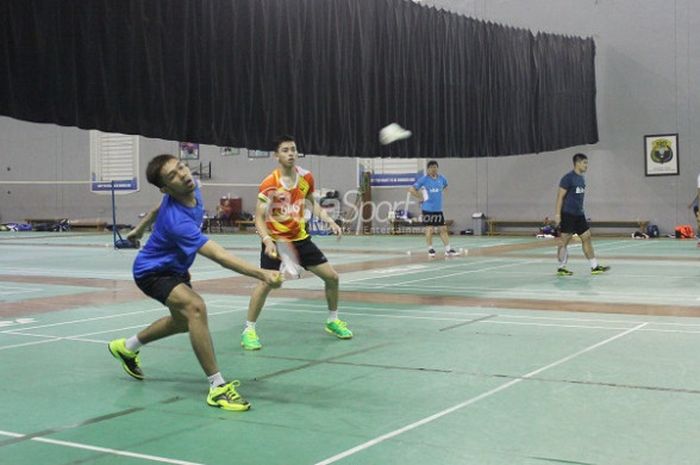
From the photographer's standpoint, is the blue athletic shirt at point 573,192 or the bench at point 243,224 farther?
the bench at point 243,224

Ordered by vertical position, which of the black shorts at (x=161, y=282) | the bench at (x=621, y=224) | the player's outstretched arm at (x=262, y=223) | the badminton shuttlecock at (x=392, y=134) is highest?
the badminton shuttlecock at (x=392, y=134)

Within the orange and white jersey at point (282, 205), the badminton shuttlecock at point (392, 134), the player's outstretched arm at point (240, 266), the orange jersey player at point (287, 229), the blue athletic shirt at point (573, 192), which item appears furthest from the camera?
the blue athletic shirt at point (573, 192)

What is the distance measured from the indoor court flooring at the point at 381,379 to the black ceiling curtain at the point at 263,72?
2475mm

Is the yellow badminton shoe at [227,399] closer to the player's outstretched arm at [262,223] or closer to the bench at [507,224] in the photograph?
the player's outstretched arm at [262,223]

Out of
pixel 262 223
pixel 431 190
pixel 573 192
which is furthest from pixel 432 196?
A: pixel 262 223

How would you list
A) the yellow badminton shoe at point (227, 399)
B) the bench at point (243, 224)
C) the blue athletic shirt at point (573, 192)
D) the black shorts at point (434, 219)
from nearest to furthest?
1. the yellow badminton shoe at point (227, 399)
2. the blue athletic shirt at point (573, 192)
3. the black shorts at point (434, 219)
4. the bench at point (243, 224)

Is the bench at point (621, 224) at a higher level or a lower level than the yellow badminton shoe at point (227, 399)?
higher

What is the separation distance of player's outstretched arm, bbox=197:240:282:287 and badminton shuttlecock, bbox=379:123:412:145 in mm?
8354

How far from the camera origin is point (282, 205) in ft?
26.7

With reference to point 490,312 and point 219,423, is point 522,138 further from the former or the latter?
point 219,423

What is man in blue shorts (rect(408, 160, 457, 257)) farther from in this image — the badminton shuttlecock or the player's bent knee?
the player's bent knee

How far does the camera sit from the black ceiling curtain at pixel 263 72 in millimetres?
8484

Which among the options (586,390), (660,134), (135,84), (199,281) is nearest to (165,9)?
(135,84)

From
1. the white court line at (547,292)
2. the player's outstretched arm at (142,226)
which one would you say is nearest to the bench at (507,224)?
the white court line at (547,292)
